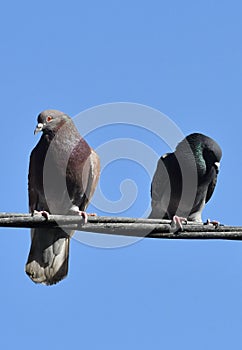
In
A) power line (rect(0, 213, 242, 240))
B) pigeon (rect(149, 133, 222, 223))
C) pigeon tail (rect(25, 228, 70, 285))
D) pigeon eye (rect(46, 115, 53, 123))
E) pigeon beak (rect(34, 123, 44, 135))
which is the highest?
pigeon eye (rect(46, 115, 53, 123))

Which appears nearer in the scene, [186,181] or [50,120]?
[50,120]

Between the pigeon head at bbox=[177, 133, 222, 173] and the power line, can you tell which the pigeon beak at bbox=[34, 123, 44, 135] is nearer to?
the pigeon head at bbox=[177, 133, 222, 173]

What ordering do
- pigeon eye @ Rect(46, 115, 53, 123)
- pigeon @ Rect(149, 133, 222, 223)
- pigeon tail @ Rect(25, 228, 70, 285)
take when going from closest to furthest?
pigeon tail @ Rect(25, 228, 70, 285) → pigeon eye @ Rect(46, 115, 53, 123) → pigeon @ Rect(149, 133, 222, 223)

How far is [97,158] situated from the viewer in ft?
34.3

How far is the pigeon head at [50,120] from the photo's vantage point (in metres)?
10.5

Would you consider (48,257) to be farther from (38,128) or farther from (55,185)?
(38,128)

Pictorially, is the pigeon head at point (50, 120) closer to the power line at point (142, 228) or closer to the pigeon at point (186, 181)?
the pigeon at point (186, 181)

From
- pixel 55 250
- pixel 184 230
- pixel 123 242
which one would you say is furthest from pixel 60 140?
pixel 184 230

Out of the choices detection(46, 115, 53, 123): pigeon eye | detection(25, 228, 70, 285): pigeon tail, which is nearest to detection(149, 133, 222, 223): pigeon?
detection(25, 228, 70, 285): pigeon tail

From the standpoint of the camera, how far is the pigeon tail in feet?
32.9

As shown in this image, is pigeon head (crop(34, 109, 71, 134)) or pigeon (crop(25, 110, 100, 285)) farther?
pigeon head (crop(34, 109, 71, 134))

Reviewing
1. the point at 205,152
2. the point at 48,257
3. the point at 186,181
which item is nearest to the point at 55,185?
the point at 48,257

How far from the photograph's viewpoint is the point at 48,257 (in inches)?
403

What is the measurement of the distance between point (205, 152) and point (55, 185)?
8.19 ft
